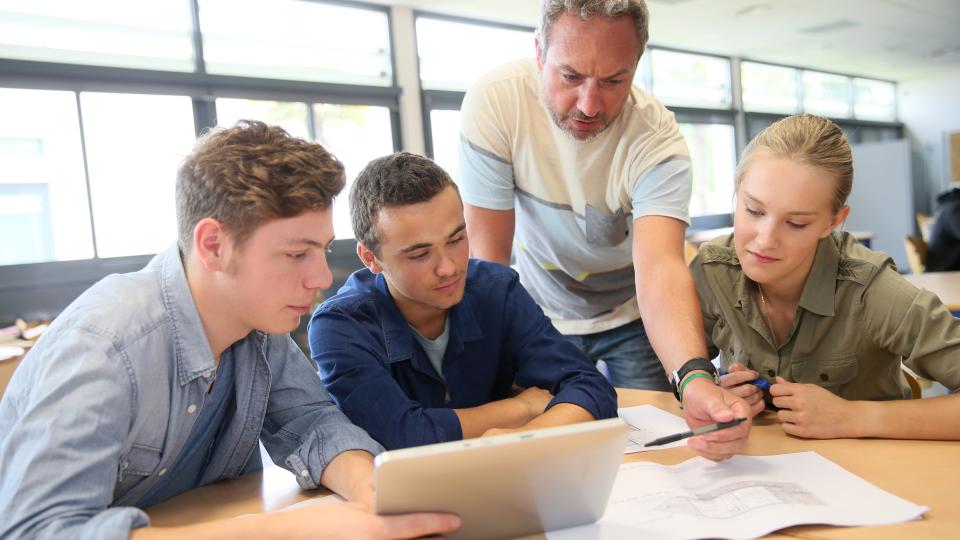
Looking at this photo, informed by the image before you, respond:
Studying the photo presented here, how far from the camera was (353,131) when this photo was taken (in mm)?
5781

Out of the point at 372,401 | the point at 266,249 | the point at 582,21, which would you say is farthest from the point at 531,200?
the point at 266,249

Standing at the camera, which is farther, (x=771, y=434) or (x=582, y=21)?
(x=582, y=21)

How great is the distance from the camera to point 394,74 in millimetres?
5906

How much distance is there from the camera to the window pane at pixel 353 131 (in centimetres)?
556

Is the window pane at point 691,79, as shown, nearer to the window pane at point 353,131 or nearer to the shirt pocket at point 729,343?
the window pane at point 353,131

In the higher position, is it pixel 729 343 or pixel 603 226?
pixel 603 226

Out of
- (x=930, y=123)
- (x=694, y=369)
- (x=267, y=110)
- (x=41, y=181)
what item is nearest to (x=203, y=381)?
(x=694, y=369)

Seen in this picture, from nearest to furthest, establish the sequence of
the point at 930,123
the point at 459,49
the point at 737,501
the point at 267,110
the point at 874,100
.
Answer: the point at 737,501, the point at 267,110, the point at 459,49, the point at 874,100, the point at 930,123

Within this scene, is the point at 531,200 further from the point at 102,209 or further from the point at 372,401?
the point at 102,209

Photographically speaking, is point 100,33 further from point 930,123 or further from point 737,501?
point 930,123

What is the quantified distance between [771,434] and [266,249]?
0.87 m

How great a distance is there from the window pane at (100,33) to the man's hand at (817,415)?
4612 millimetres

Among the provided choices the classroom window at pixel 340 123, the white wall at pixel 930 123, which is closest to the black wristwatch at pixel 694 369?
the classroom window at pixel 340 123

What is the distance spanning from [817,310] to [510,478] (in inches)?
34.0
